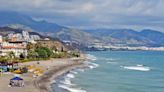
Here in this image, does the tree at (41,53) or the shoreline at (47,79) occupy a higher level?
the tree at (41,53)

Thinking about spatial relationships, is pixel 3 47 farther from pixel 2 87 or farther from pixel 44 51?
pixel 2 87

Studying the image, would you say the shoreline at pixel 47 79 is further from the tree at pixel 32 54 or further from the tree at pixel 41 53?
the tree at pixel 41 53

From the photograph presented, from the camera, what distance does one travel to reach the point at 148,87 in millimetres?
62000

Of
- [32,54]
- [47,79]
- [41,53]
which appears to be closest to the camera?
[47,79]

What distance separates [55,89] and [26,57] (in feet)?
226

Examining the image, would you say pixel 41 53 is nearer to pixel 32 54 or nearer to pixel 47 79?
pixel 32 54

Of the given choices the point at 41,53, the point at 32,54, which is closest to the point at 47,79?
the point at 32,54

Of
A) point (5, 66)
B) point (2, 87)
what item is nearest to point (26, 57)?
point (5, 66)

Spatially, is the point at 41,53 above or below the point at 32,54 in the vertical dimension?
above

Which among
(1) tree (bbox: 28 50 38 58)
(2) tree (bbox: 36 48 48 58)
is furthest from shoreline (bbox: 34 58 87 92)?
(2) tree (bbox: 36 48 48 58)

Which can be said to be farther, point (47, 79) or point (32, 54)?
point (32, 54)

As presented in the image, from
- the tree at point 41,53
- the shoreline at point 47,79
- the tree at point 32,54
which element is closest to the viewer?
the shoreline at point 47,79

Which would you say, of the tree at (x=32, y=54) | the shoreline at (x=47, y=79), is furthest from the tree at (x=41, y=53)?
the shoreline at (x=47, y=79)

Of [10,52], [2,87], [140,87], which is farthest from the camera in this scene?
[10,52]
